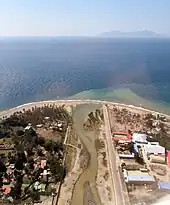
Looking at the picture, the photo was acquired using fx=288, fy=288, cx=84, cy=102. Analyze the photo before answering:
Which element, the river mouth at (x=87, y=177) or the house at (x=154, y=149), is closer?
Result: the river mouth at (x=87, y=177)

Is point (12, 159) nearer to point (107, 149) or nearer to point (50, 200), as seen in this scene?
point (50, 200)

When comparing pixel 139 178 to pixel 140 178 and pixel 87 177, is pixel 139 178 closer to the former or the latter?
pixel 140 178

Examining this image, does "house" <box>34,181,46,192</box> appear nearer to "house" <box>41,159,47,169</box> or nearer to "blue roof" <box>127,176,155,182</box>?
"house" <box>41,159,47,169</box>

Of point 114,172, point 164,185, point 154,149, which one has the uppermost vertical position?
point 154,149

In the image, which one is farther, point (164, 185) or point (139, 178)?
point (139, 178)

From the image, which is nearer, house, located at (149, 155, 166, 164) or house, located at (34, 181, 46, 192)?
house, located at (34, 181, 46, 192)

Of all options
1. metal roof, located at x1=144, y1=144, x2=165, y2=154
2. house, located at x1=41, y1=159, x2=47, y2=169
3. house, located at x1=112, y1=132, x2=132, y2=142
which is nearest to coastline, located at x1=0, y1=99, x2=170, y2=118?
house, located at x1=112, y1=132, x2=132, y2=142

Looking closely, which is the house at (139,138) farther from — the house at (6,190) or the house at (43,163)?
the house at (6,190)

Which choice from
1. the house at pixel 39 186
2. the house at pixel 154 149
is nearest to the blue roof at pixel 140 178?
the house at pixel 154 149

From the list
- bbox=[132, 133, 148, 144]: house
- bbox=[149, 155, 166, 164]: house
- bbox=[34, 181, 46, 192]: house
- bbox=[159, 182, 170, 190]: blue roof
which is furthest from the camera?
bbox=[132, 133, 148, 144]: house

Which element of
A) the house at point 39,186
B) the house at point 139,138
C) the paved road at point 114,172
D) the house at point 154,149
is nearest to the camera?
the paved road at point 114,172

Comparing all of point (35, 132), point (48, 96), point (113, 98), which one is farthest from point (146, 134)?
point (48, 96)

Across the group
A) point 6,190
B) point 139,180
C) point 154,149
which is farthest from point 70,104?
point 6,190
